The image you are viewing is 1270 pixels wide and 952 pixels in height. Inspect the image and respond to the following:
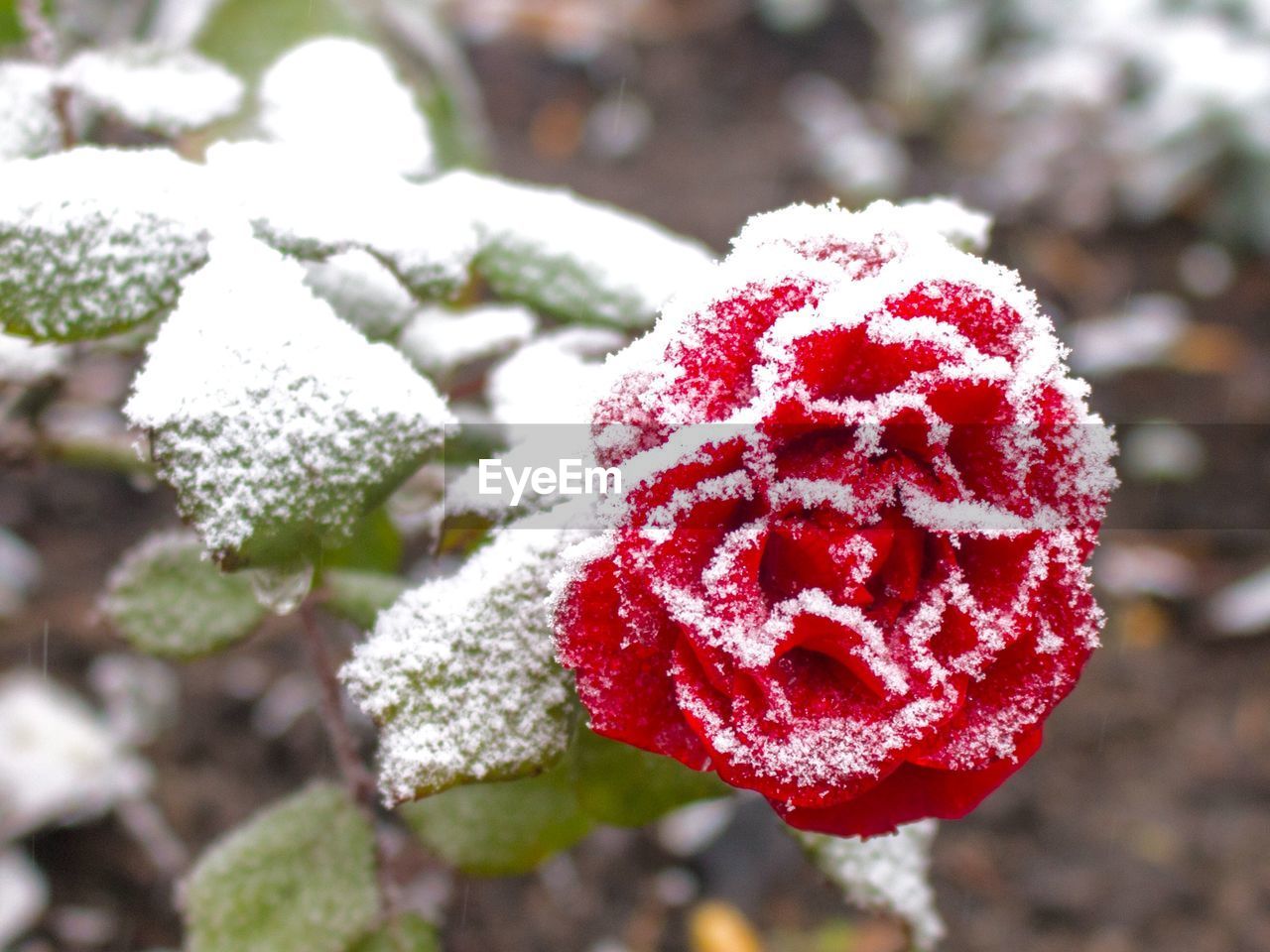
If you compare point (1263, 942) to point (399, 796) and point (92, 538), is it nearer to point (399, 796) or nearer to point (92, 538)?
point (399, 796)

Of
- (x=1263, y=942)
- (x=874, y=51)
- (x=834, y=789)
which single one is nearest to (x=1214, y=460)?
(x=1263, y=942)

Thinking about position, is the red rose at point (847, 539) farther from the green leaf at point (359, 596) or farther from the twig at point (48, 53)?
the twig at point (48, 53)

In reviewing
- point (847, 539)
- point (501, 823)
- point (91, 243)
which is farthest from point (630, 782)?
point (91, 243)

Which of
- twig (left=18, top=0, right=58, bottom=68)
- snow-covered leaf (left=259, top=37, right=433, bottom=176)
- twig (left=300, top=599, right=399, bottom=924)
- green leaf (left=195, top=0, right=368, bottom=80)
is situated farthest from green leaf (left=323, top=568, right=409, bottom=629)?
green leaf (left=195, top=0, right=368, bottom=80)

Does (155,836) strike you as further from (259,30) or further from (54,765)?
(259,30)

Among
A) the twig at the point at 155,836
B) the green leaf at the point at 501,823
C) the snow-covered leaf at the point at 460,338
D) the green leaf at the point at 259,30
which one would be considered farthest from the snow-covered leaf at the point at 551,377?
the twig at the point at 155,836
